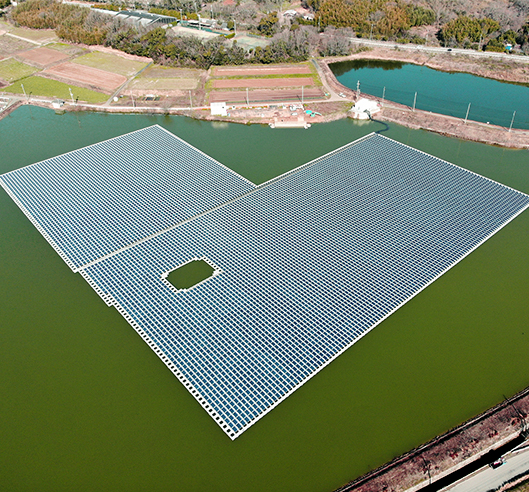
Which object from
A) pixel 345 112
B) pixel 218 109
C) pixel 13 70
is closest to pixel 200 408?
pixel 218 109

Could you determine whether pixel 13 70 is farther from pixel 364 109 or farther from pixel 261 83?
pixel 364 109

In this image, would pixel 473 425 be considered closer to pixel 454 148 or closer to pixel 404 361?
pixel 404 361

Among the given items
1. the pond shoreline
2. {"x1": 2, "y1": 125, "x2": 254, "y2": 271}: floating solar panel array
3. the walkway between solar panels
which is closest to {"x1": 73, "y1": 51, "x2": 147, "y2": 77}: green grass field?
the pond shoreline

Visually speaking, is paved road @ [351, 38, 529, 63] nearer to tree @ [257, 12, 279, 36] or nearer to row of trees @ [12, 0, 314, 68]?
row of trees @ [12, 0, 314, 68]

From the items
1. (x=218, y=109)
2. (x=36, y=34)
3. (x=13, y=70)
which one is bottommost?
(x=218, y=109)

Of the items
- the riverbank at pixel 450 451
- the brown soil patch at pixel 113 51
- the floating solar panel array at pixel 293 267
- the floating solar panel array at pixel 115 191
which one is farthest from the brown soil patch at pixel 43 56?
the riverbank at pixel 450 451

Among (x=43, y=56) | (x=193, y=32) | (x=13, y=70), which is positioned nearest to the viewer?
(x=13, y=70)
